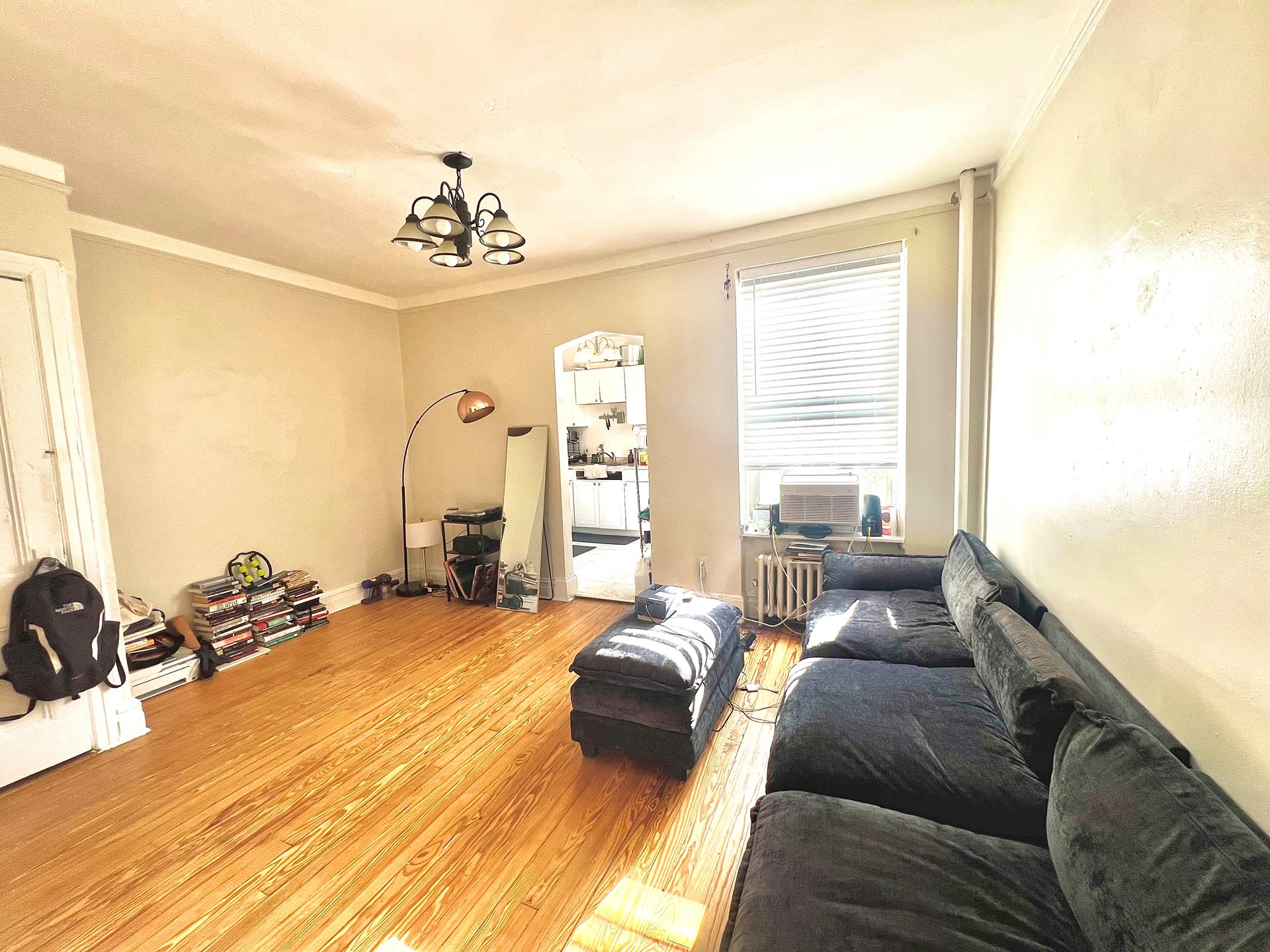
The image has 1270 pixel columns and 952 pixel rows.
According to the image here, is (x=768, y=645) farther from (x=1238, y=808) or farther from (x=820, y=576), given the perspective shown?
(x=1238, y=808)

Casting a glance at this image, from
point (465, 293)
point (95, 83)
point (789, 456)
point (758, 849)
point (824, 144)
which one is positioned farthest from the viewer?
point (465, 293)

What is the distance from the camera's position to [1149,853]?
86cm

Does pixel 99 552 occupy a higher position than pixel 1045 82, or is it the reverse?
pixel 1045 82

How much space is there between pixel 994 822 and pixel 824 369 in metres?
2.74

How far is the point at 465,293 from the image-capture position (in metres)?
4.53

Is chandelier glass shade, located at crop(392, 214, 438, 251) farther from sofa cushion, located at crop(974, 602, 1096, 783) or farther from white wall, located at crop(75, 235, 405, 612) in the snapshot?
sofa cushion, located at crop(974, 602, 1096, 783)

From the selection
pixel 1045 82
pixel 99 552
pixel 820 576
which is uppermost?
pixel 1045 82

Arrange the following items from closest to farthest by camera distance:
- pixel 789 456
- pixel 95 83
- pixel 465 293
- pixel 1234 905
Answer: pixel 1234 905 < pixel 95 83 < pixel 789 456 < pixel 465 293

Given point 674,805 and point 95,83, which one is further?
point 674,805

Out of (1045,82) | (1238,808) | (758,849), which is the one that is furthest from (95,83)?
(1238,808)

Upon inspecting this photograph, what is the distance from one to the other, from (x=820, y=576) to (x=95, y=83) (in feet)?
13.7

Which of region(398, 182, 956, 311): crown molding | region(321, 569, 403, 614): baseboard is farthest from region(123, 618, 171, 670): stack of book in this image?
region(398, 182, 956, 311): crown molding

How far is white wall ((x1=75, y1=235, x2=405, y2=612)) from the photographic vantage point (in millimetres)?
3123

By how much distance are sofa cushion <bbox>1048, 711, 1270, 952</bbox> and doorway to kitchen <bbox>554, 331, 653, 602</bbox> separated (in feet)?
16.5
